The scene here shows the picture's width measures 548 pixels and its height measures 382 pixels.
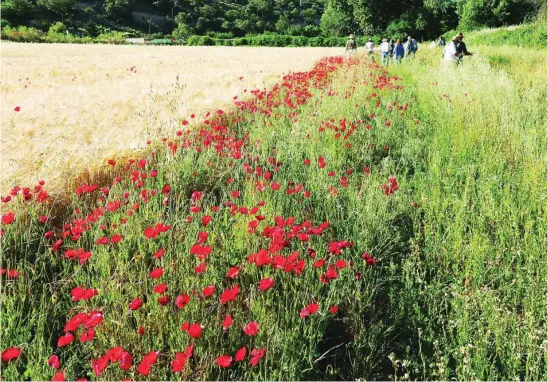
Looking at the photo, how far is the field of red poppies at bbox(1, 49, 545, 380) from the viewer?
1657 millimetres

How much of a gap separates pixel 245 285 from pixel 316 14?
170 metres

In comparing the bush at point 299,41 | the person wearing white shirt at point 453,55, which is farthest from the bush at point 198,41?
the person wearing white shirt at point 453,55

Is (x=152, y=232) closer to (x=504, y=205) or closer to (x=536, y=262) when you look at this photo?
(x=536, y=262)

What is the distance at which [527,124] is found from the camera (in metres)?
4.78

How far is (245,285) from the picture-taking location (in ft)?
6.90

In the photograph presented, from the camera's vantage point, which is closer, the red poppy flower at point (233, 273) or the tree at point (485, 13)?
the red poppy flower at point (233, 273)

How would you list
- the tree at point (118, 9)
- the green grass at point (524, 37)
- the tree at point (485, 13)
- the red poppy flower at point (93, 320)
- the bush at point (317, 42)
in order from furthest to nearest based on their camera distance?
1. the tree at point (118, 9)
2. the bush at point (317, 42)
3. the tree at point (485, 13)
4. the green grass at point (524, 37)
5. the red poppy flower at point (93, 320)

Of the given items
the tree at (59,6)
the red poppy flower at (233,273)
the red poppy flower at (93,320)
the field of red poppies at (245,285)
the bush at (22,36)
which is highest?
the tree at (59,6)

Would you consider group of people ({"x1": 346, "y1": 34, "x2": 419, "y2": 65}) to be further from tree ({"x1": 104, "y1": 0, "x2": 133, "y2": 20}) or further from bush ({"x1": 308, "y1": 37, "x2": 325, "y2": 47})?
tree ({"x1": 104, "y1": 0, "x2": 133, "y2": 20})

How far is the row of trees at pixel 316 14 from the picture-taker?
51688 millimetres

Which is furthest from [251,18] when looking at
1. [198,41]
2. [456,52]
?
[456,52]

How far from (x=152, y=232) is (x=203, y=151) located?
1976 mm

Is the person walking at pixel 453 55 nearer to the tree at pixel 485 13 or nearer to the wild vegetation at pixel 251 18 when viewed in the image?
the wild vegetation at pixel 251 18

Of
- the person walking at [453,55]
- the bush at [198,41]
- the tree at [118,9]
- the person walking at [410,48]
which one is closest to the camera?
the person walking at [453,55]
